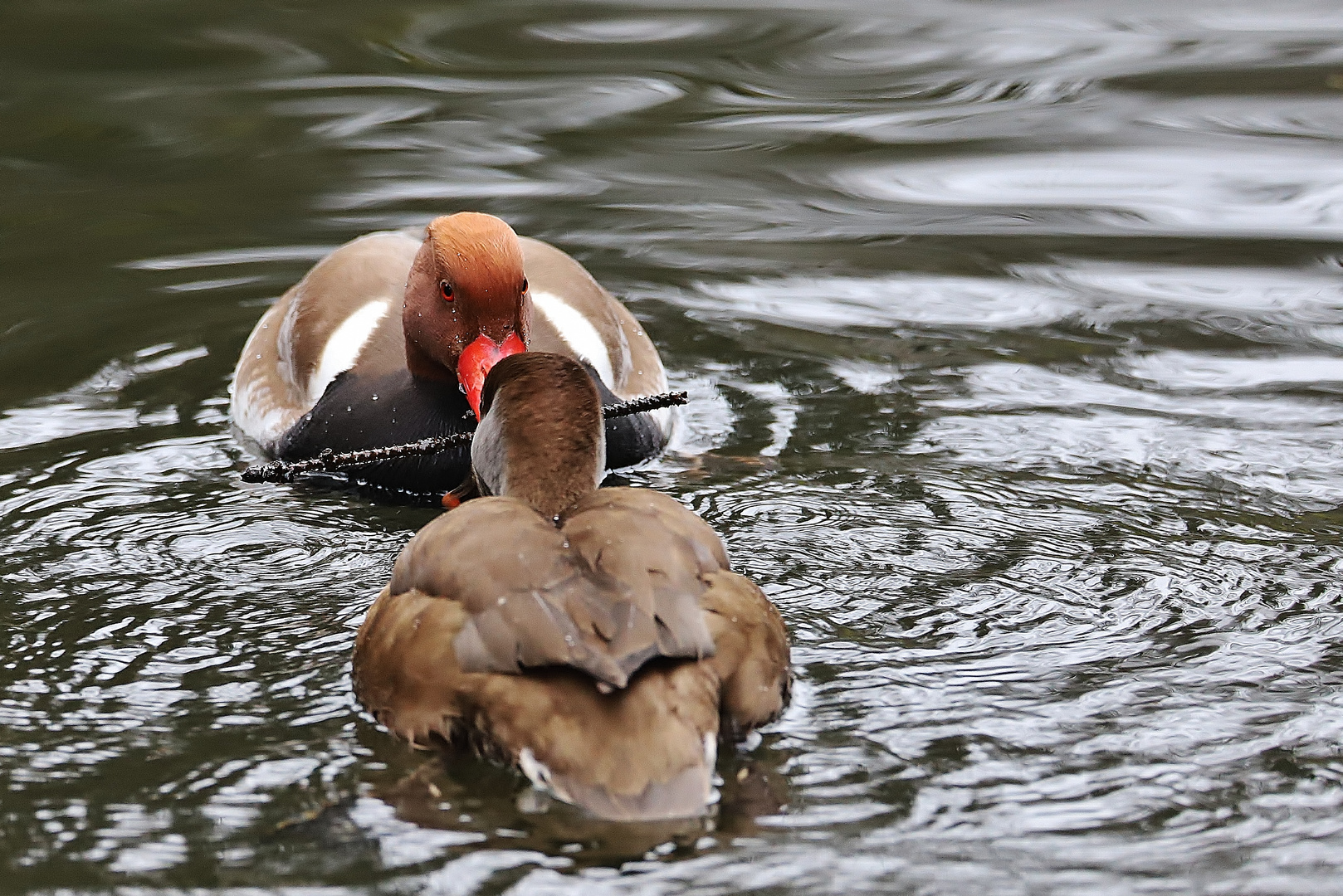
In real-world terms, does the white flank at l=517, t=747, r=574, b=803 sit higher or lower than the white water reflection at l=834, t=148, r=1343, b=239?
lower

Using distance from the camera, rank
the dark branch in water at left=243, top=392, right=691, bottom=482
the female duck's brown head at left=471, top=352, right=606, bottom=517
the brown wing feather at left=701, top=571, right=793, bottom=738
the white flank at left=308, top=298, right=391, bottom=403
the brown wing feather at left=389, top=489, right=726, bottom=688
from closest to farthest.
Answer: the brown wing feather at left=389, top=489, right=726, bottom=688, the brown wing feather at left=701, top=571, right=793, bottom=738, the female duck's brown head at left=471, top=352, right=606, bottom=517, the dark branch in water at left=243, top=392, right=691, bottom=482, the white flank at left=308, top=298, right=391, bottom=403

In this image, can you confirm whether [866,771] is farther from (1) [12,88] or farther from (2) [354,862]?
(1) [12,88]

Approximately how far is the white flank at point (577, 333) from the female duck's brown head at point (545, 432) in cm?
197

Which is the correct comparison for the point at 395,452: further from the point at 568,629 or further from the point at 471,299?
the point at 568,629

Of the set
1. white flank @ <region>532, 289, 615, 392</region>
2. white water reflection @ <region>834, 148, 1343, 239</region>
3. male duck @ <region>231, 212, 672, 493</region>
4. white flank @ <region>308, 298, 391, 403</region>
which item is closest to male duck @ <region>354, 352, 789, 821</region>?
male duck @ <region>231, 212, 672, 493</region>

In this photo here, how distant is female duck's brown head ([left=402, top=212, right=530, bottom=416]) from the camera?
20.7 feet

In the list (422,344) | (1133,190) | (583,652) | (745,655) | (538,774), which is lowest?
(538,774)

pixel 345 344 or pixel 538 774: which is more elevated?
pixel 345 344

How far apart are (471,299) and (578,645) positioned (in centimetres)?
258

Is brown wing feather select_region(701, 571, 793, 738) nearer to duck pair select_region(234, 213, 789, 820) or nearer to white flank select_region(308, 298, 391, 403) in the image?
duck pair select_region(234, 213, 789, 820)

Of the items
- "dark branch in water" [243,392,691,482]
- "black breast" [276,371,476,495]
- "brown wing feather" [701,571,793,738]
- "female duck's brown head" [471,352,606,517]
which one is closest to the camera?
"brown wing feather" [701,571,793,738]

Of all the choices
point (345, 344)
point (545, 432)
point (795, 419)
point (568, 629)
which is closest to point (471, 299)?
point (345, 344)

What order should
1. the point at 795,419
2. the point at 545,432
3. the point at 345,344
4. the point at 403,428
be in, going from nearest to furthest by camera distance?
the point at 545,432, the point at 403,428, the point at 795,419, the point at 345,344

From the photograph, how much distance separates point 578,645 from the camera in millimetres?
3928
